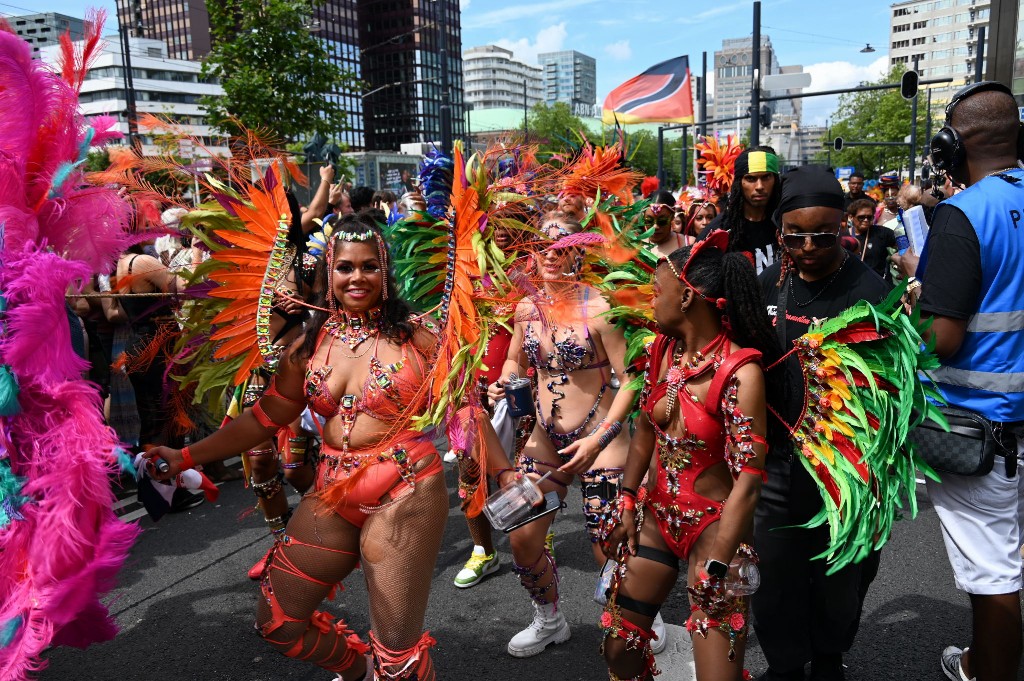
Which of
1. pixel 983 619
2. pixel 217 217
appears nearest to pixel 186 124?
pixel 217 217

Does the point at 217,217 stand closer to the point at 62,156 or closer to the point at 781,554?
the point at 62,156

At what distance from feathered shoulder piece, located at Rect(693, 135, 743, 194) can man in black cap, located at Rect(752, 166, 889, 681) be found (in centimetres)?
503

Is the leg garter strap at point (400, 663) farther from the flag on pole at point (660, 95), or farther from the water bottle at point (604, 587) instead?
the flag on pole at point (660, 95)

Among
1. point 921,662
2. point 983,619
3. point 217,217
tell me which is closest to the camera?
point 983,619

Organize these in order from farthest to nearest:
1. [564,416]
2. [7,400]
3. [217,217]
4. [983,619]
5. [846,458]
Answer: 1. [564,416]
2. [217,217]
3. [983,619]
4. [846,458]
5. [7,400]

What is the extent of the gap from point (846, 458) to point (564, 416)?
55.1 inches

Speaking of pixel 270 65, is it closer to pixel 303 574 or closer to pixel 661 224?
pixel 661 224

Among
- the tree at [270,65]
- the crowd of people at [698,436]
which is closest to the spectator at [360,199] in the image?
the tree at [270,65]

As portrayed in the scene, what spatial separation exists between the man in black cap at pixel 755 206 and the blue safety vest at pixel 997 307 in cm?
142

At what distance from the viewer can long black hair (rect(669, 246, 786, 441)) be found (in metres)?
2.55

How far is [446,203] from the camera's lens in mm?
3516

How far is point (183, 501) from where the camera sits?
579 centimetres

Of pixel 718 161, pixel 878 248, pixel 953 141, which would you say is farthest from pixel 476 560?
pixel 878 248

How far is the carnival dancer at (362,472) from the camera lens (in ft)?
9.05
